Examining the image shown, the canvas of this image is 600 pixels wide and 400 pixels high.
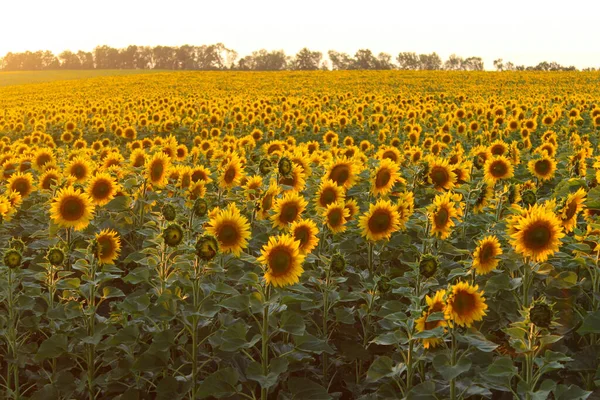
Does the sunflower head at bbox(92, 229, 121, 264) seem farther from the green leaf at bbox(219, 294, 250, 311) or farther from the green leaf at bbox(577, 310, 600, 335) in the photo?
the green leaf at bbox(577, 310, 600, 335)

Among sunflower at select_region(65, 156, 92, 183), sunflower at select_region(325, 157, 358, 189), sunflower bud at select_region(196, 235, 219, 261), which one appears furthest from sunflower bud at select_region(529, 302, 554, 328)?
sunflower at select_region(65, 156, 92, 183)

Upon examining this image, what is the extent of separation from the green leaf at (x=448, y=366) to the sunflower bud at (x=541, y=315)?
55cm

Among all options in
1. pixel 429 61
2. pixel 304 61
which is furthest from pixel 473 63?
pixel 304 61

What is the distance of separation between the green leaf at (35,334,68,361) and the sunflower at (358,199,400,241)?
8.02 ft

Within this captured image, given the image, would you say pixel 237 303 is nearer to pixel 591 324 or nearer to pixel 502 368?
pixel 502 368

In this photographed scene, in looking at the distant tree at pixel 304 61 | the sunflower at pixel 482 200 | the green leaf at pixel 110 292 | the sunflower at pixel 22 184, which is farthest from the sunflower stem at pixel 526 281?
the distant tree at pixel 304 61

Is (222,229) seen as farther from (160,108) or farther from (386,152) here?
(160,108)

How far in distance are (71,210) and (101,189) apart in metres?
0.77

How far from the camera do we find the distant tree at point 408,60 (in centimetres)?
11269

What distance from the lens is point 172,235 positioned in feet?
13.1

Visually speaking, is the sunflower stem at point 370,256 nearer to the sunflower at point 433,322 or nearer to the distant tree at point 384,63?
the sunflower at point 433,322

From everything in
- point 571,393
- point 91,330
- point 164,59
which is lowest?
point 91,330

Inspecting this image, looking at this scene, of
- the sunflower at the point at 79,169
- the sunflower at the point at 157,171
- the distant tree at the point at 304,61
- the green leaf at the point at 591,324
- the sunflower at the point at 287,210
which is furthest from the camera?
the distant tree at the point at 304,61

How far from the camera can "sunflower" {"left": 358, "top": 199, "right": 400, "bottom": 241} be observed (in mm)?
4941
